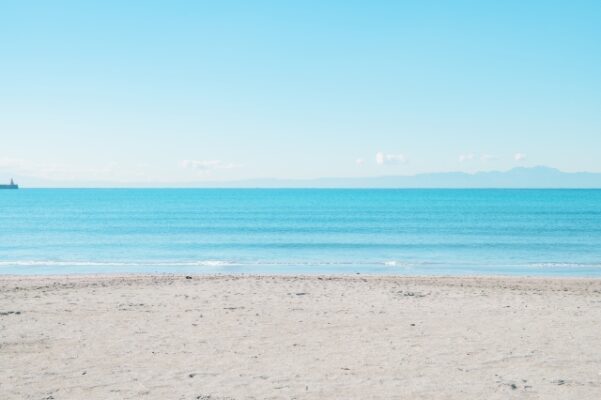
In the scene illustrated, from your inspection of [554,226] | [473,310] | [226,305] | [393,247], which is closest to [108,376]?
[226,305]

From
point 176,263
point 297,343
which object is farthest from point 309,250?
point 297,343

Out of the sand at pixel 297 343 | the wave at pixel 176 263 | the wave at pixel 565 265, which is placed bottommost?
the wave at pixel 176 263

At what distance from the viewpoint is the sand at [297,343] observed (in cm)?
835

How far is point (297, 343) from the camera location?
432 inches

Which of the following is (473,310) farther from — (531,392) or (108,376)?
(108,376)

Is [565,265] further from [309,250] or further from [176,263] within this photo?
[176,263]

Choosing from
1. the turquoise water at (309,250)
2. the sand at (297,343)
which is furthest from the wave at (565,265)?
the sand at (297,343)

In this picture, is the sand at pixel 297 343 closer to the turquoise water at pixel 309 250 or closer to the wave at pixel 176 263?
the turquoise water at pixel 309 250

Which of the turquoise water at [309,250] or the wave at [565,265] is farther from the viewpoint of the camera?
the wave at [565,265]

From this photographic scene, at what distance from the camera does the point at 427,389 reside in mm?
8234

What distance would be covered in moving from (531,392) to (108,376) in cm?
654

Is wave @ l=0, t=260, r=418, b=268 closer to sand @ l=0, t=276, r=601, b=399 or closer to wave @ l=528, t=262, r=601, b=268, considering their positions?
wave @ l=528, t=262, r=601, b=268

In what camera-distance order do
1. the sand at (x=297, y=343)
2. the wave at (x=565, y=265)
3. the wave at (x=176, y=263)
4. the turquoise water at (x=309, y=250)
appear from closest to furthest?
1. the sand at (x=297, y=343)
2. the turquoise water at (x=309, y=250)
3. the wave at (x=565, y=265)
4. the wave at (x=176, y=263)

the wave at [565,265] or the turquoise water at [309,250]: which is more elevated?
the wave at [565,265]
